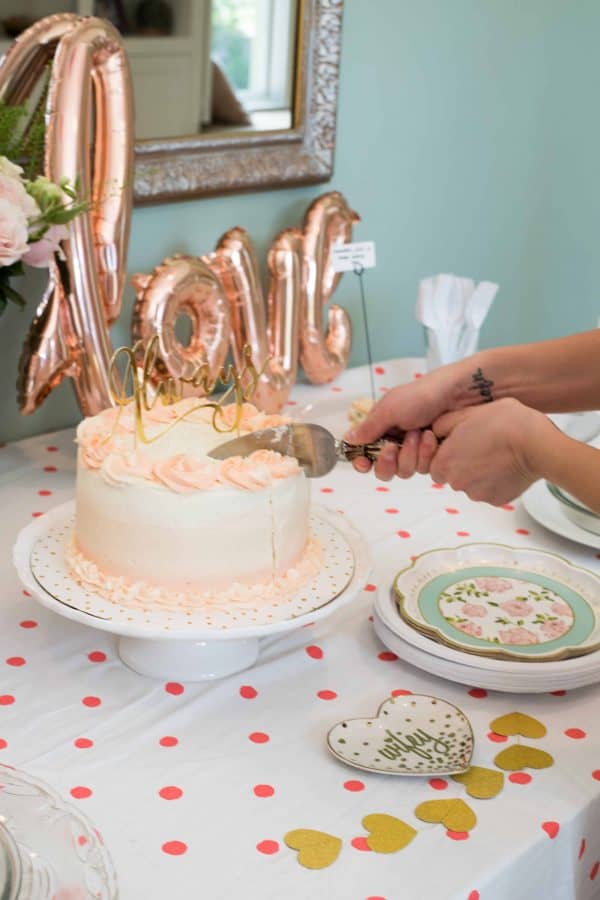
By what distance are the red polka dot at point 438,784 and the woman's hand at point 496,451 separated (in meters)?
0.31

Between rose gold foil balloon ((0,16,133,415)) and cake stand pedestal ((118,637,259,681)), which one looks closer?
cake stand pedestal ((118,637,259,681))

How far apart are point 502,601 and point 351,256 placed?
743 millimetres

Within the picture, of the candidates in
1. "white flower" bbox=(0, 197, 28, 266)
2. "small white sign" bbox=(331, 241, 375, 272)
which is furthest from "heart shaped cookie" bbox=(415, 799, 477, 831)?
"small white sign" bbox=(331, 241, 375, 272)

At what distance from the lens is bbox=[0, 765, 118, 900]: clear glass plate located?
69 centimetres

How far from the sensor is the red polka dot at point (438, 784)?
0.92 meters

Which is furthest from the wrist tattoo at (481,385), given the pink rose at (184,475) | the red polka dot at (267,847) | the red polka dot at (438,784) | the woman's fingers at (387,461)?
the red polka dot at (267,847)

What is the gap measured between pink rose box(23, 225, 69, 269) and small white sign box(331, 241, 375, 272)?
55 centimetres

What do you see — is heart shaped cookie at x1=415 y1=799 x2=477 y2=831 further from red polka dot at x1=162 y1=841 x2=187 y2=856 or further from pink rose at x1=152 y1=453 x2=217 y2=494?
pink rose at x1=152 y1=453 x2=217 y2=494

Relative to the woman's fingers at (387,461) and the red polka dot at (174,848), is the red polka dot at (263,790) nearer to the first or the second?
the red polka dot at (174,848)

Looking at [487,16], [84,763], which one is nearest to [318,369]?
[487,16]

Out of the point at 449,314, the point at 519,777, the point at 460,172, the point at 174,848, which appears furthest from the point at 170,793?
the point at 460,172

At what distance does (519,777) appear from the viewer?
93cm

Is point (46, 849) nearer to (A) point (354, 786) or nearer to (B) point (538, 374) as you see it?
(A) point (354, 786)

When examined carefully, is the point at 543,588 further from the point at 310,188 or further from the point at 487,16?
the point at 487,16
